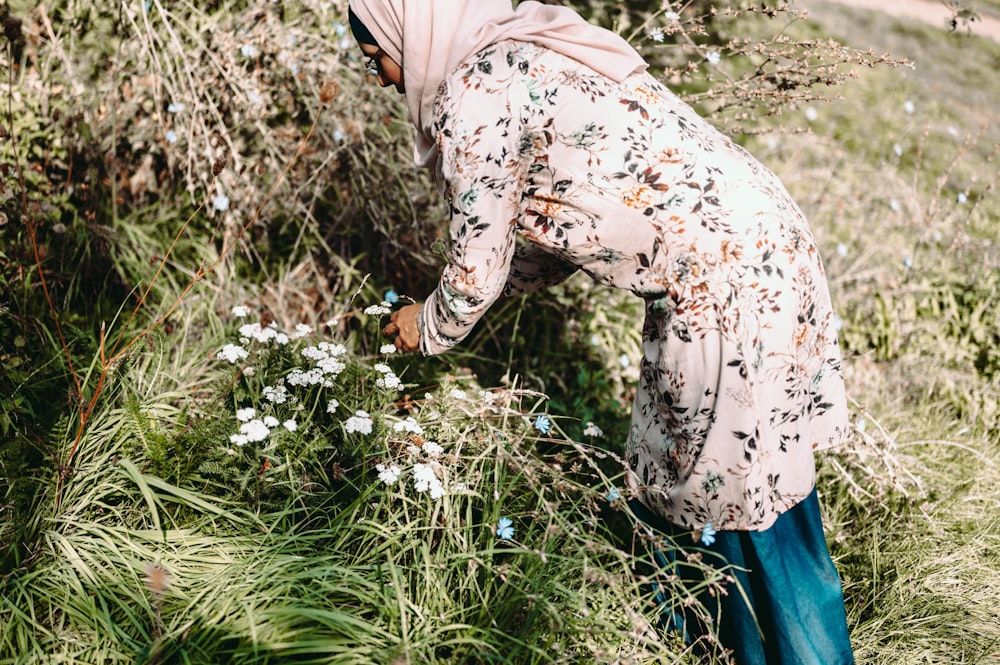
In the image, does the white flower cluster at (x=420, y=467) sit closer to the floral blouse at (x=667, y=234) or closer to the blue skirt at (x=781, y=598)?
the floral blouse at (x=667, y=234)

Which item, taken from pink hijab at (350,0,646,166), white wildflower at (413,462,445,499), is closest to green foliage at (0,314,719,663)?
white wildflower at (413,462,445,499)

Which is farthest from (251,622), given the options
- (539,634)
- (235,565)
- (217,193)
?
(217,193)

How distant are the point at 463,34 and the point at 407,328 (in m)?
0.74

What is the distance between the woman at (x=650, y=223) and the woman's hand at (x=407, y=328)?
167 millimetres

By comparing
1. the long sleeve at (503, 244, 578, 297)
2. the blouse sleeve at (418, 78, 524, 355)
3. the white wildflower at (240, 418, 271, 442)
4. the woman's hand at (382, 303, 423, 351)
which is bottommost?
the white wildflower at (240, 418, 271, 442)

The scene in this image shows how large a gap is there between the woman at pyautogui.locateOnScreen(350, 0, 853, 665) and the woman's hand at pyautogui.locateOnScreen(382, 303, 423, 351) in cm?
17

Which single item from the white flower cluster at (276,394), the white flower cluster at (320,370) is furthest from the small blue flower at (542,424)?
the white flower cluster at (276,394)

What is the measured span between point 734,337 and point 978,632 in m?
1.34

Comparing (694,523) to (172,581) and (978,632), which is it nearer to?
(978,632)

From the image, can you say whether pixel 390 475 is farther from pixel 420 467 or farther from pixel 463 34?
pixel 463 34

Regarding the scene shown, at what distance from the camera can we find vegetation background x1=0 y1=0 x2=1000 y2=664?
1.85m

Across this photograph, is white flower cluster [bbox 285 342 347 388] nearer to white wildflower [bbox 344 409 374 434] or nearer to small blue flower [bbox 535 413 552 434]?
white wildflower [bbox 344 409 374 434]

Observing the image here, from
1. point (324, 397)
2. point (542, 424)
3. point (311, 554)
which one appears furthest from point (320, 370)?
point (542, 424)

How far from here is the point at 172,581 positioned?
1.89 m
